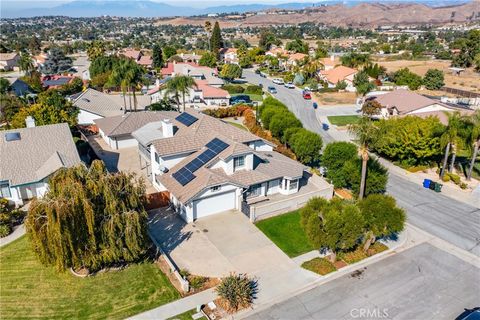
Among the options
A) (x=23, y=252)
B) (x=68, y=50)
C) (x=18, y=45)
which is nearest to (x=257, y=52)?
(x=68, y=50)

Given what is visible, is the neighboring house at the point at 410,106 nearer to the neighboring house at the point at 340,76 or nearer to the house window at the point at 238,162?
the neighboring house at the point at 340,76

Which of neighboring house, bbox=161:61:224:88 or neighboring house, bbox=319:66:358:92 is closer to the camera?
neighboring house, bbox=161:61:224:88

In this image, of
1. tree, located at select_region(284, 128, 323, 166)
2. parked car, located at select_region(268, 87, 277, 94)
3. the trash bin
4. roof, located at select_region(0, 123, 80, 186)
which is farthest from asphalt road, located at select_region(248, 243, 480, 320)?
parked car, located at select_region(268, 87, 277, 94)

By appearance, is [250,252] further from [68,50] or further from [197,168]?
[68,50]

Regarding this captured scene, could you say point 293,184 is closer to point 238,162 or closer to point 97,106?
point 238,162

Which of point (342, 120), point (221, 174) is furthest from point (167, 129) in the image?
point (342, 120)

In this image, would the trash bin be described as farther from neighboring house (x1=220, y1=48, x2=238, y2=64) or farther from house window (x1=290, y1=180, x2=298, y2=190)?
neighboring house (x1=220, y1=48, x2=238, y2=64)
